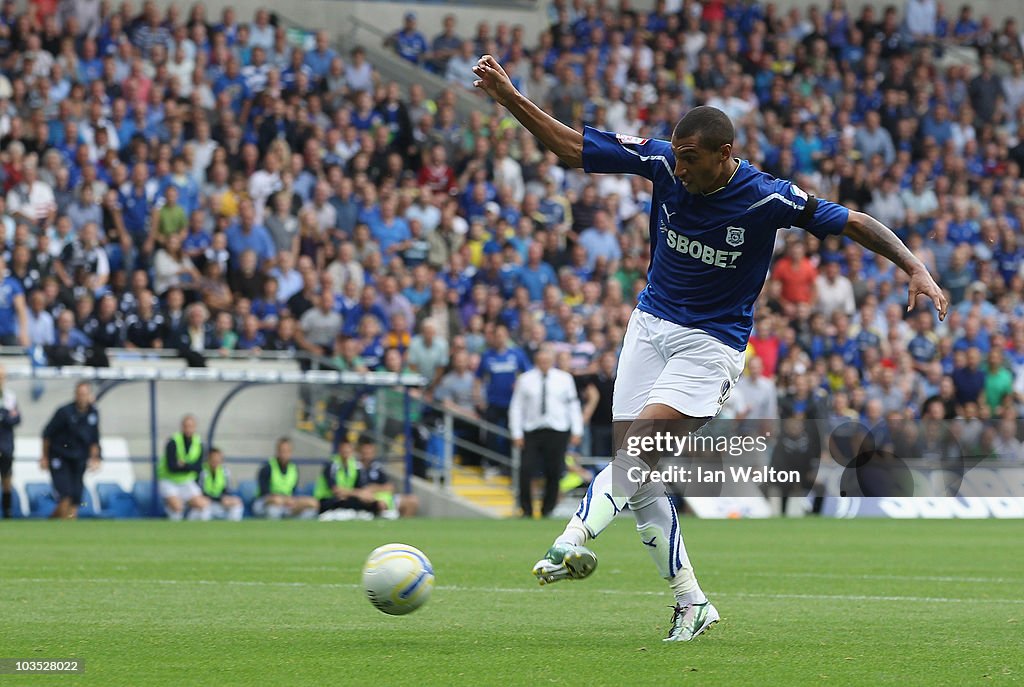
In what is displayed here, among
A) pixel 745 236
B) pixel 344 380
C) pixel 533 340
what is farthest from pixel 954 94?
pixel 745 236

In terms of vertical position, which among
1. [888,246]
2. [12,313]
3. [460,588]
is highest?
[888,246]

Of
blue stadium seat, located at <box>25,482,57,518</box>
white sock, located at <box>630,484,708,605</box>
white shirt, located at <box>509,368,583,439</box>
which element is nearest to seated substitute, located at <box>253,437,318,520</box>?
blue stadium seat, located at <box>25,482,57,518</box>

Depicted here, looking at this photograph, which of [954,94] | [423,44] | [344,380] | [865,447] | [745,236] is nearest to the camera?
[745,236]

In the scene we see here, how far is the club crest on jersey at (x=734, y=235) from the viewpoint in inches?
298

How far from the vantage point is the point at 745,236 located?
7.58m

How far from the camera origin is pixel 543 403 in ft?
69.3

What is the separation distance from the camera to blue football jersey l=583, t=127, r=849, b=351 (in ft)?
24.7

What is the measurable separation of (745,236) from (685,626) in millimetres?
1852

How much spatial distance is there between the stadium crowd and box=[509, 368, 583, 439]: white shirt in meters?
0.93

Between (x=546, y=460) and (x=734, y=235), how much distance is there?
46.1 ft

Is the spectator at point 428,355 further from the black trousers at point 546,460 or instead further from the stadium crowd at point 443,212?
the black trousers at point 546,460

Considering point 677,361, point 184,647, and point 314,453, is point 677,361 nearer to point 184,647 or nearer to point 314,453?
point 184,647

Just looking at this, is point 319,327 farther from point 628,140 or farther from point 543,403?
point 628,140

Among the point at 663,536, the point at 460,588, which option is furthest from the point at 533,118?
the point at 460,588
